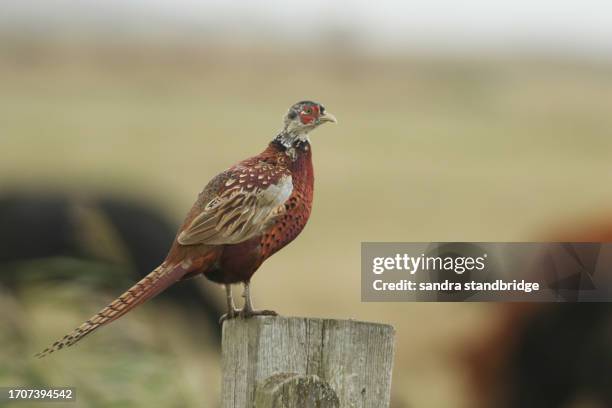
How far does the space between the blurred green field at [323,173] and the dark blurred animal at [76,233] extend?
291 millimetres

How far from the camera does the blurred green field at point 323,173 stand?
8461mm

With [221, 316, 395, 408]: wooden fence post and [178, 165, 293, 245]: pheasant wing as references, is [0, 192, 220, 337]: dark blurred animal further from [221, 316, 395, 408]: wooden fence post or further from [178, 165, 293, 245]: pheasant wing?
[221, 316, 395, 408]: wooden fence post

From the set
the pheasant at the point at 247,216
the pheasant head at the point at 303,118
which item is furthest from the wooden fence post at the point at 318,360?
the pheasant head at the point at 303,118

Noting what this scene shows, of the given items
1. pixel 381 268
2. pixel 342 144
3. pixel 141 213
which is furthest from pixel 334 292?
pixel 342 144

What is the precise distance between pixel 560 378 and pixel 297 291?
586 cm

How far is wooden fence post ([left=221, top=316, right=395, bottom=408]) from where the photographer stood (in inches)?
202

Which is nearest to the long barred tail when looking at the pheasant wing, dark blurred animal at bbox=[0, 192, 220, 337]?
the pheasant wing

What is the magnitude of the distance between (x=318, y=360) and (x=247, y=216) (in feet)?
2.04

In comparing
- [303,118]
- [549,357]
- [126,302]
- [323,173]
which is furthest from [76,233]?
[323,173]

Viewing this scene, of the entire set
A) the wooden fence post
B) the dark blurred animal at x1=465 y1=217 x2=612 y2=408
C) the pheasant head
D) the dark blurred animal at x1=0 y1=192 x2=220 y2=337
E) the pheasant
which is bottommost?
the wooden fence post

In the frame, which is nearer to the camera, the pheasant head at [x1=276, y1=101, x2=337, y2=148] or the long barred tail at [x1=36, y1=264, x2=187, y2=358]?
the long barred tail at [x1=36, y1=264, x2=187, y2=358]

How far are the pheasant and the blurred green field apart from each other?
2.45 metres

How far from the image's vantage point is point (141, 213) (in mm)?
12391

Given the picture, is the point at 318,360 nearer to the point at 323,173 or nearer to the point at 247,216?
the point at 247,216
